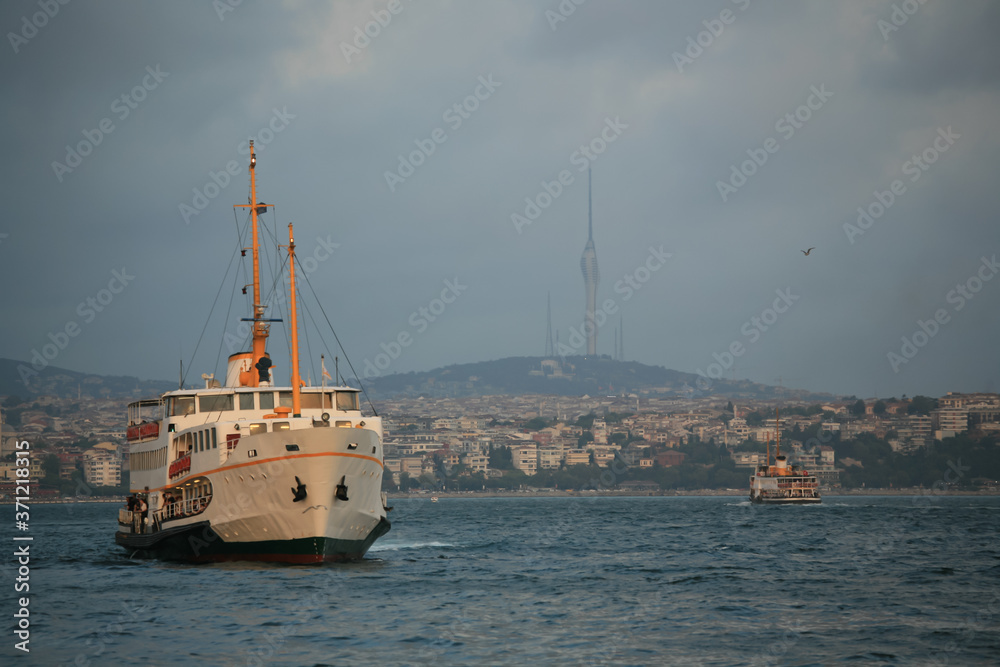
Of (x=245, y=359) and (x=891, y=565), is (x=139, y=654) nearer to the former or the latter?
(x=245, y=359)

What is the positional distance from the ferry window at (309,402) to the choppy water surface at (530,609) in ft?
21.9

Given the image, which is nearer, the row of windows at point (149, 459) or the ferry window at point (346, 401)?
the ferry window at point (346, 401)

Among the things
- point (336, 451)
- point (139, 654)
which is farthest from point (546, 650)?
point (336, 451)

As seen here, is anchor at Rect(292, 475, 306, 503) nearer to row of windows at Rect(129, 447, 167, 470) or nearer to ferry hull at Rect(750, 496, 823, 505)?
row of windows at Rect(129, 447, 167, 470)

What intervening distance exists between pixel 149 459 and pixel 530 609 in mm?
23040

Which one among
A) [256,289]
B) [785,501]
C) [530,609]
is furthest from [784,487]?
[530,609]

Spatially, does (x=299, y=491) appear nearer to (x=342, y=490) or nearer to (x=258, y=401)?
(x=342, y=490)

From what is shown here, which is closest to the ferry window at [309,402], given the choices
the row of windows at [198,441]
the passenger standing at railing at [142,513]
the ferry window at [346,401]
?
the ferry window at [346,401]

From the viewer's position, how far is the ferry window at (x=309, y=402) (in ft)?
140

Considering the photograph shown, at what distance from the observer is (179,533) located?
38.9m

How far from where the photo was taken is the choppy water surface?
2323 centimetres

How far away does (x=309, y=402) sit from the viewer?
4269cm

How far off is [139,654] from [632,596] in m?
15.1

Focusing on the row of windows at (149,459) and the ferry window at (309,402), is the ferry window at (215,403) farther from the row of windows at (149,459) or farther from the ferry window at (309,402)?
the ferry window at (309,402)
